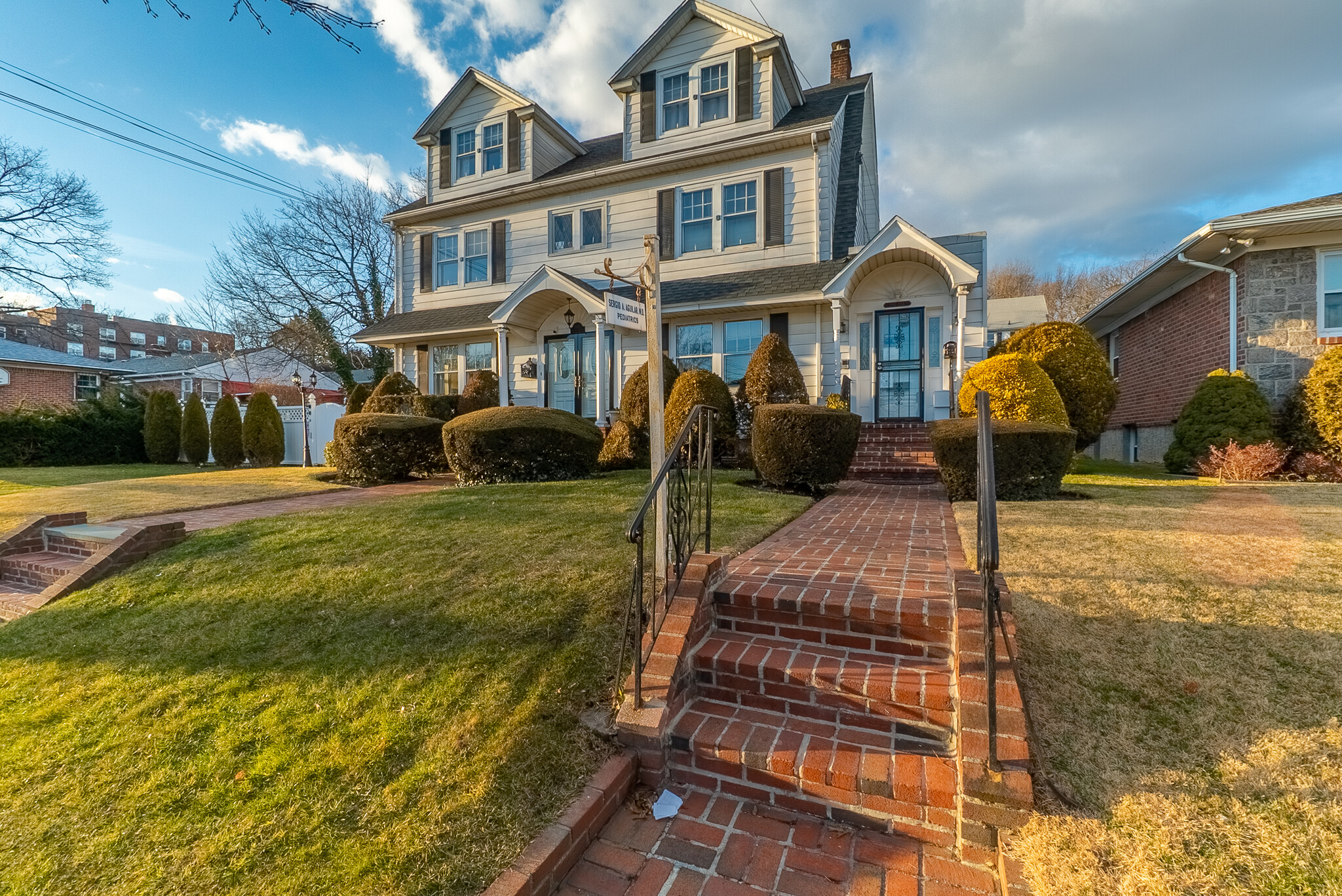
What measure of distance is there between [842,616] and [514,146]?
579 inches

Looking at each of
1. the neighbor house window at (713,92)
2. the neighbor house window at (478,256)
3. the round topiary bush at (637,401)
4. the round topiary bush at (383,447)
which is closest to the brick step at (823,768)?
the round topiary bush at (637,401)

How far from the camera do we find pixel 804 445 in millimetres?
7473

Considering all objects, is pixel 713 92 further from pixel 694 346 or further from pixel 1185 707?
pixel 1185 707

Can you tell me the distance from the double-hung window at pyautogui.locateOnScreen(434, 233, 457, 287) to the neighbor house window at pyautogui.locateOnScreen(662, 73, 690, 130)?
6192 mm

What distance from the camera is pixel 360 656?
3.48 metres

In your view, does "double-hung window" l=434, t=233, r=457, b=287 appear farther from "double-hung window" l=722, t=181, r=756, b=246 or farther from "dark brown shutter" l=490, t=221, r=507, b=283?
"double-hung window" l=722, t=181, r=756, b=246

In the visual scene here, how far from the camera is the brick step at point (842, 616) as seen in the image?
298cm

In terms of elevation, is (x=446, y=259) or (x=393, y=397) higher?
(x=446, y=259)

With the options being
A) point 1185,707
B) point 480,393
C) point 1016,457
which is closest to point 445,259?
point 480,393

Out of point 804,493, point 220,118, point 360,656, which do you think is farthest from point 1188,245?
point 220,118

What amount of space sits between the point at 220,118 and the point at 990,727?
37.5 feet

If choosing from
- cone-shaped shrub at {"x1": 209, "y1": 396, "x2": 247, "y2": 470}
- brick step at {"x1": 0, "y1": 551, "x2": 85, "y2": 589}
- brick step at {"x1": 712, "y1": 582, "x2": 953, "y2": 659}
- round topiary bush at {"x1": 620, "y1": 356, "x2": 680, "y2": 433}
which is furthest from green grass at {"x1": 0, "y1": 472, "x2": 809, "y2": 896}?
cone-shaped shrub at {"x1": 209, "y1": 396, "x2": 247, "y2": 470}

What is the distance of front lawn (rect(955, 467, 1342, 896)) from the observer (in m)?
1.93

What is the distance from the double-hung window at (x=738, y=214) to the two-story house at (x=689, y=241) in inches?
1.3
